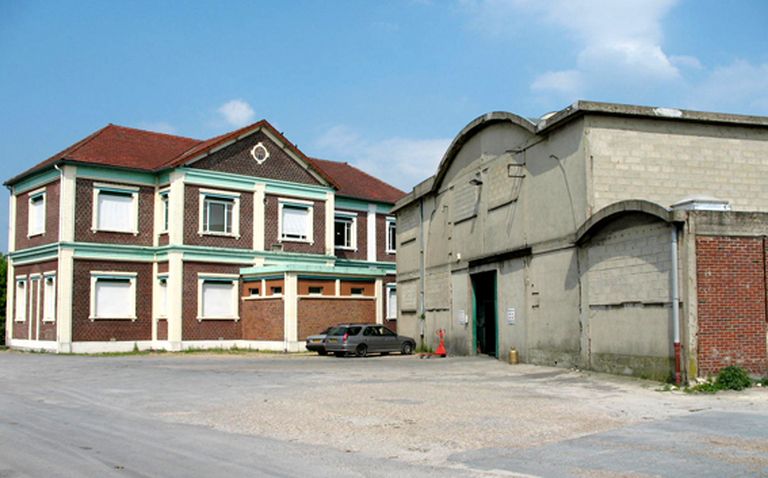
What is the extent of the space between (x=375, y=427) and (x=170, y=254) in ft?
86.5

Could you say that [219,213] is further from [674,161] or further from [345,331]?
[674,161]

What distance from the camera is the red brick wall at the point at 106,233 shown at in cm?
3506

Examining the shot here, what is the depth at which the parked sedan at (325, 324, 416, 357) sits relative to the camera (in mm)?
30469

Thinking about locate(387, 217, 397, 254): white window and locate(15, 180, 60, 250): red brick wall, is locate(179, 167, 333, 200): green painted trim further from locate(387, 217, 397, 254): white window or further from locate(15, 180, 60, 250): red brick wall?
locate(387, 217, 397, 254): white window

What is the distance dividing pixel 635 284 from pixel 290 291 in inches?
739

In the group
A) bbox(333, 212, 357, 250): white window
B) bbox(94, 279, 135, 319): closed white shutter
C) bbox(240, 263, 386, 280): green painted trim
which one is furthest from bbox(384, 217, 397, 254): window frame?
bbox(94, 279, 135, 319): closed white shutter

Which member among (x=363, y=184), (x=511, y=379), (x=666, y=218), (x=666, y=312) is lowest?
(x=511, y=379)

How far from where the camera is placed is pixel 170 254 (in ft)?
119

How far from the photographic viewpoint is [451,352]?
1186 inches

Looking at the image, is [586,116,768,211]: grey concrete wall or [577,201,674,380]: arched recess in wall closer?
[577,201,674,380]: arched recess in wall

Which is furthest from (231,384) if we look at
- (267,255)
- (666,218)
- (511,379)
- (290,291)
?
(267,255)

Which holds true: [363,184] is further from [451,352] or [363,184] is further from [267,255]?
[451,352]

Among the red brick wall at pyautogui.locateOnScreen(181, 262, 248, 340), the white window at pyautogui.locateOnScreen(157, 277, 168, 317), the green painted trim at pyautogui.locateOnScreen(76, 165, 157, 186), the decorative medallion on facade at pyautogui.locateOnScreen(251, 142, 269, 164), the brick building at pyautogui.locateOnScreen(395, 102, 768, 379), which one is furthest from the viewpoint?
the decorative medallion on facade at pyautogui.locateOnScreen(251, 142, 269, 164)

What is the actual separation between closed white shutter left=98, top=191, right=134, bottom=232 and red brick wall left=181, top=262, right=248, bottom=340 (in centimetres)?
348
